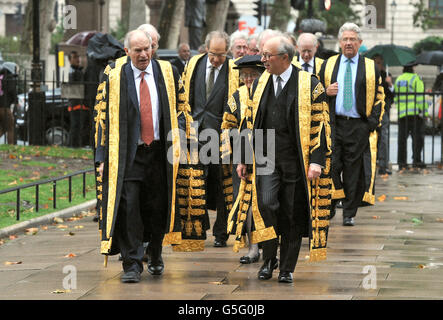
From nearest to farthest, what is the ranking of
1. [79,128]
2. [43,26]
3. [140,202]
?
[140,202] → [79,128] → [43,26]

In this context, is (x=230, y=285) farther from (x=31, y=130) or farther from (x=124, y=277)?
(x=31, y=130)

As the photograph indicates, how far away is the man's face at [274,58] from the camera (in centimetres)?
823

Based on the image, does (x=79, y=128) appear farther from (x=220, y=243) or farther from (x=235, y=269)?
(x=235, y=269)

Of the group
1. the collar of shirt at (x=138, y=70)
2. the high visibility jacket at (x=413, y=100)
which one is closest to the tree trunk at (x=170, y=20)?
the high visibility jacket at (x=413, y=100)

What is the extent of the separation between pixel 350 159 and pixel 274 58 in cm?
393

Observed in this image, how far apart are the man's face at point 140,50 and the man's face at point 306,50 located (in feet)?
11.9

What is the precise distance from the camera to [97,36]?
40.5 feet


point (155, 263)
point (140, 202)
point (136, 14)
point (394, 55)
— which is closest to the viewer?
point (140, 202)

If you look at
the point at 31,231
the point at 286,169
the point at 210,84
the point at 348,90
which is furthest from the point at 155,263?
the point at 348,90

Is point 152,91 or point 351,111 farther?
point 351,111

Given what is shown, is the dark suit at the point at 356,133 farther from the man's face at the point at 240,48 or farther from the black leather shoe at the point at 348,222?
the man's face at the point at 240,48

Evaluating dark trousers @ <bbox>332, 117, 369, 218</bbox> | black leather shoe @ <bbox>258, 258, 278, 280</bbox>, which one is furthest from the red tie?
dark trousers @ <bbox>332, 117, 369, 218</bbox>

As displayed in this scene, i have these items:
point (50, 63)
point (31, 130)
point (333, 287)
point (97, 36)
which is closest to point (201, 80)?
point (97, 36)

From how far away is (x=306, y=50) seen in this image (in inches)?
459
